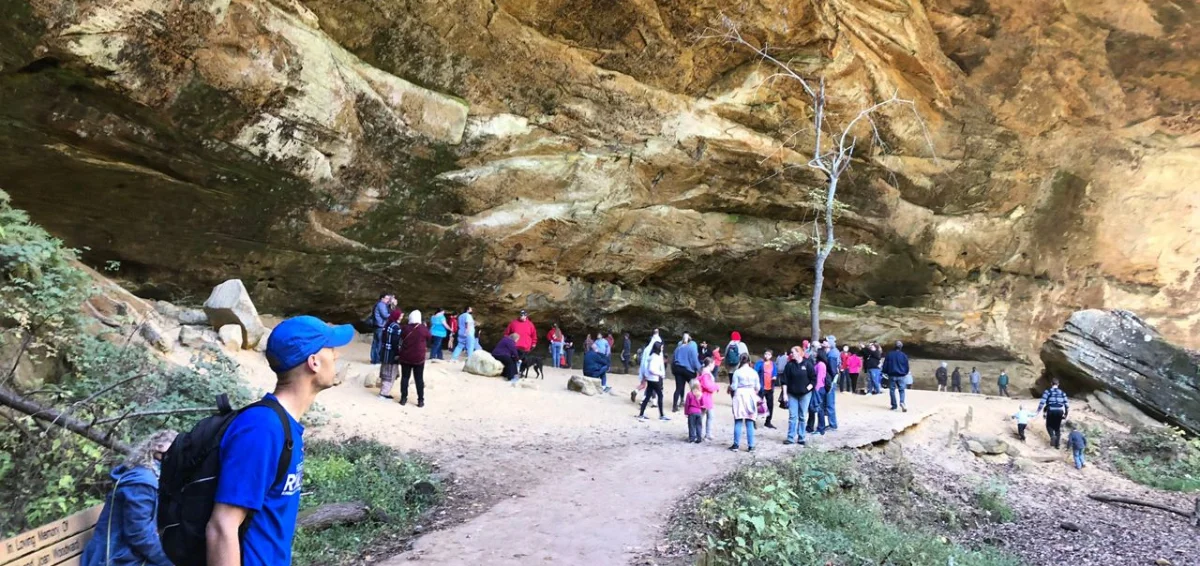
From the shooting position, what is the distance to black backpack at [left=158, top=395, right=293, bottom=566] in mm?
1813

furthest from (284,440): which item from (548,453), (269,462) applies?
(548,453)

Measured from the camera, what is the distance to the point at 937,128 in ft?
69.5

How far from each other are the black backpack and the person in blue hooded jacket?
836 millimetres

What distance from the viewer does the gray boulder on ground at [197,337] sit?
33.5 feet

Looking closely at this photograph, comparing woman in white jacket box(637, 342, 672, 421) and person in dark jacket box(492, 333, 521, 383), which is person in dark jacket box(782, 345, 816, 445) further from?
person in dark jacket box(492, 333, 521, 383)

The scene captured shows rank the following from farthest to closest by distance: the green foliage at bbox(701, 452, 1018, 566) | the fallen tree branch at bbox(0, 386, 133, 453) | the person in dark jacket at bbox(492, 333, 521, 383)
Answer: the person in dark jacket at bbox(492, 333, 521, 383)
the green foliage at bbox(701, 452, 1018, 566)
the fallen tree branch at bbox(0, 386, 133, 453)

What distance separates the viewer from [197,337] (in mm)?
10469

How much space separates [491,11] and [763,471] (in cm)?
1236

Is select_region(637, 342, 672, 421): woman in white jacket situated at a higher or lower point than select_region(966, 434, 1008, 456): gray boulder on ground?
higher

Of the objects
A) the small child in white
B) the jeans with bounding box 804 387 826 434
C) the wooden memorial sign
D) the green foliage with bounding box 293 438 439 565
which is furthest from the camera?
the small child in white

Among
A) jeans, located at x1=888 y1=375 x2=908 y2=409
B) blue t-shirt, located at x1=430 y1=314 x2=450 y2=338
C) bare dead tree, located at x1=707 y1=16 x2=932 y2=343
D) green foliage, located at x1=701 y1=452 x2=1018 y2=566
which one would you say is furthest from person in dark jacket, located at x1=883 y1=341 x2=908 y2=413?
blue t-shirt, located at x1=430 y1=314 x2=450 y2=338

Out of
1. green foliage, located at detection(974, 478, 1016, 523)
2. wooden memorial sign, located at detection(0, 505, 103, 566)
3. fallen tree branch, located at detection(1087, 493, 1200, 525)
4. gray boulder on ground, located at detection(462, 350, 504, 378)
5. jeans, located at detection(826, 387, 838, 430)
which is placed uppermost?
gray boulder on ground, located at detection(462, 350, 504, 378)

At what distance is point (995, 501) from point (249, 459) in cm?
1158

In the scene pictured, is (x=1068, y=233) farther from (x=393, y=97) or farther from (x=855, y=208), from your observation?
(x=393, y=97)
